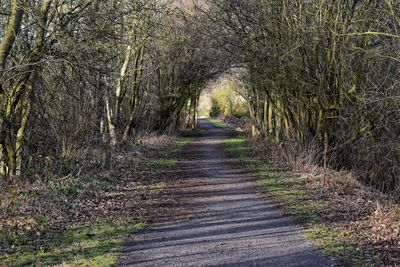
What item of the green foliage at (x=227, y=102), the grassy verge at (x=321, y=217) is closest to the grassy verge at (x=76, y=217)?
the grassy verge at (x=321, y=217)

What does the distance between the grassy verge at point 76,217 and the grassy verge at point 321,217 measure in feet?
9.53

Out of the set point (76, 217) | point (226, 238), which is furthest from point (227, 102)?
point (226, 238)

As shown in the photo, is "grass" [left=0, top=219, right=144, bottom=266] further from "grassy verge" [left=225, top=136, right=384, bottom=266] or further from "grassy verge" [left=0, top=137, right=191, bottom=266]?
"grassy verge" [left=225, top=136, right=384, bottom=266]

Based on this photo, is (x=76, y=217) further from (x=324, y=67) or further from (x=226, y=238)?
(x=324, y=67)

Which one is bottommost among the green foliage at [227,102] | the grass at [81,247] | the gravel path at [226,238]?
the gravel path at [226,238]

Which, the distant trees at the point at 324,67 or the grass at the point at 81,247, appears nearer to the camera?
the grass at the point at 81,247

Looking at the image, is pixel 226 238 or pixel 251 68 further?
pixel 251 68

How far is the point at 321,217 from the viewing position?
31.2 feet

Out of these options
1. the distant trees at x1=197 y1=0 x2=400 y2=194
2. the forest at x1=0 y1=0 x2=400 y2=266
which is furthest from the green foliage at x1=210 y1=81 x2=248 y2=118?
the distant trees at x1=197 y1=0 x2=400 y2=194

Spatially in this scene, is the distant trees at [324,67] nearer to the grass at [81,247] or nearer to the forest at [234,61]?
the forest at [234,61]

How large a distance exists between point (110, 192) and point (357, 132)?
28.4 ft

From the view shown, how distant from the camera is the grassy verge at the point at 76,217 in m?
7.00

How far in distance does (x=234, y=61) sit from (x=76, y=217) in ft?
38.4

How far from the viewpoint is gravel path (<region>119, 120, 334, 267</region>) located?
6.82 metres
